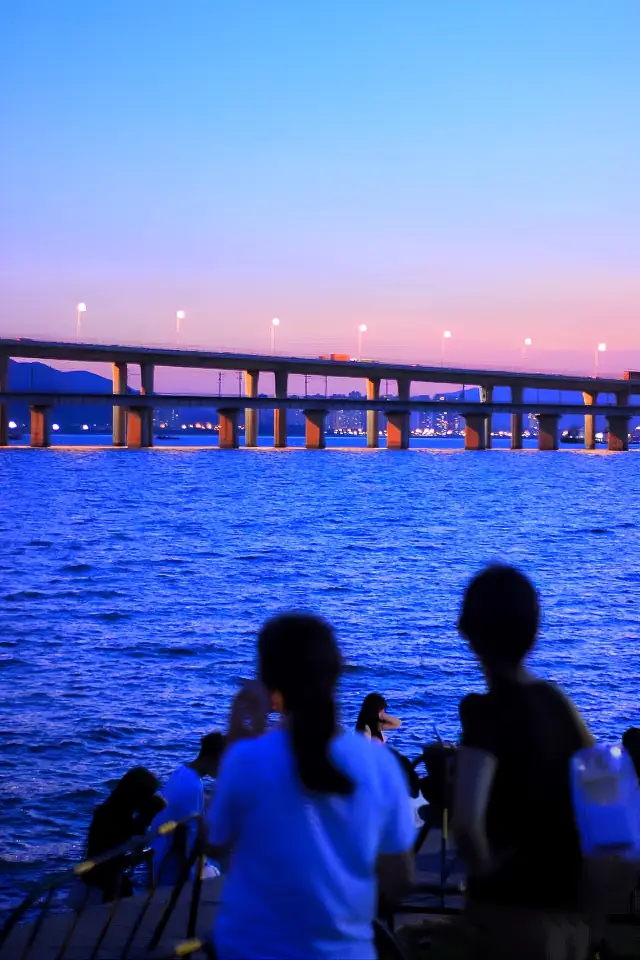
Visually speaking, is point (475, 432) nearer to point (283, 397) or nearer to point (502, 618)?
point (283, 397)

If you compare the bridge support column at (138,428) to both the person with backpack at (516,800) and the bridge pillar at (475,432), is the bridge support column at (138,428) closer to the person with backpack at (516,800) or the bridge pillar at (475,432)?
the bridge pillar at (475,432)

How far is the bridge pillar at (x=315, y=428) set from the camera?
152375 millimetres

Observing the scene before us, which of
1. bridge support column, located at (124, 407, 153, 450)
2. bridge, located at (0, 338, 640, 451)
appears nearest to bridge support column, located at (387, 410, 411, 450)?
bridge, located at (0, 338, 640, 451)

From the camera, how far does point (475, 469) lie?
510ft

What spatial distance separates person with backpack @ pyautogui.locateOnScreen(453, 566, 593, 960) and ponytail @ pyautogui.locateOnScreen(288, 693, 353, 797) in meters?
0.38

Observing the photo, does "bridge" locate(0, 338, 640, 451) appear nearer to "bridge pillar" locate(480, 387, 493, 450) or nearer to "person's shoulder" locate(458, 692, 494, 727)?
"bridge pillar" locate(480, 387, 493, 450)

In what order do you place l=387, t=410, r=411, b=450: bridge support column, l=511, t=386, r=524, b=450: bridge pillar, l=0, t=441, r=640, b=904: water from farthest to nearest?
l=511, t=386, r=524, b=450: bridge pillar
l=387, t=410, r=411, b=450: bridge support column
l=0, t=441, r=640, b=904: water

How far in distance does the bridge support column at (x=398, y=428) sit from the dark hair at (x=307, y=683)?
14969 cm

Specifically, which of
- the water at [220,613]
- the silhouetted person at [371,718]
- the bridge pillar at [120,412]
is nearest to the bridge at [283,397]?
the bridge pillar at [120,412]

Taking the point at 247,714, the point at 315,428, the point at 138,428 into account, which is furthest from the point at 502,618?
the point at 315,428

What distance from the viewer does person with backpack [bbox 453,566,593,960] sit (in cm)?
322

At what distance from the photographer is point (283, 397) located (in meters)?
134

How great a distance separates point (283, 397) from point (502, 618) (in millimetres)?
130520

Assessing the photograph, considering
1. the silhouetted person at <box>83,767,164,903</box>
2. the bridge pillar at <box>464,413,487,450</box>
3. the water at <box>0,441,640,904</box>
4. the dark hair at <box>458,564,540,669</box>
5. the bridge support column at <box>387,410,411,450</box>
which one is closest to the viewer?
the dark hair at <box>458,564,540,669</box>
